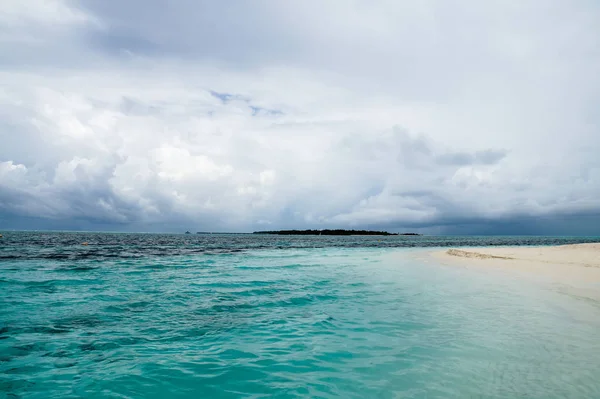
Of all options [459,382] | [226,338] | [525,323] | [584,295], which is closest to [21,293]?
[226,338]

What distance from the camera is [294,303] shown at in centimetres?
1405

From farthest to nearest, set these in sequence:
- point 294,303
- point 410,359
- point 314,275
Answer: point 314,275, point 294,303, point 410,359

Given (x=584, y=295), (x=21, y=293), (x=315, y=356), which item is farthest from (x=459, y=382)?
(x=21, y=293)

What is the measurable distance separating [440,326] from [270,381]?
5780mm

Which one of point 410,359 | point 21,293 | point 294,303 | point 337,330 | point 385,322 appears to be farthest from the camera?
point 21,293

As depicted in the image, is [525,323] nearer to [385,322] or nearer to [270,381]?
[385,322]

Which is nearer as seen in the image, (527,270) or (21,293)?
(21,293)

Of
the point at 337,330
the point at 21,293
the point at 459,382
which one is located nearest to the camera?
the point at 459,382

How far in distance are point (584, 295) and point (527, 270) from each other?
10.4 m

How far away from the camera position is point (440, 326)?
10.2 meters

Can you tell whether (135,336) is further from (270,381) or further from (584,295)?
(584,295)

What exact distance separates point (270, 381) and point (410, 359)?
3.03 meters

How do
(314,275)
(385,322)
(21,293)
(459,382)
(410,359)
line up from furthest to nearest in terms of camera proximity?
1. (314,275)
2. (21,293)
3. (385,322)
4. (410,359)
5. (459,382)

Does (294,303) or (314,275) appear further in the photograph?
(314,275)
